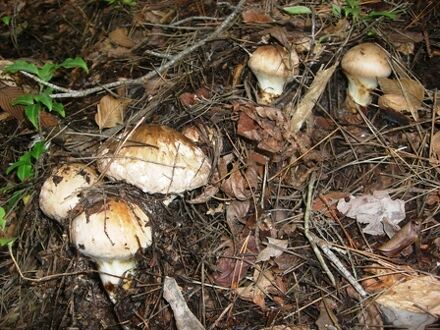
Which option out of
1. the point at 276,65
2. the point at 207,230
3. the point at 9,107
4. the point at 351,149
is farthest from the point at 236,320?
the point at 9,107

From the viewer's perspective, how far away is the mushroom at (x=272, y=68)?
2.89 metres

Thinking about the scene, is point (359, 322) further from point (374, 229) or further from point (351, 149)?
point (351, 149)

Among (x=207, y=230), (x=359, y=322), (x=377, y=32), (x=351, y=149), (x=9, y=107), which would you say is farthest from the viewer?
(x=377, y=32)

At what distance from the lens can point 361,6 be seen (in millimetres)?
3461

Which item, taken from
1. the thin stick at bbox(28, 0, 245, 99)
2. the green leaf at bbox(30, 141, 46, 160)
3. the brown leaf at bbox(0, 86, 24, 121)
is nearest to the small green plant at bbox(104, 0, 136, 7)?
the thin stick at bbox(28, 0, 245, 99)

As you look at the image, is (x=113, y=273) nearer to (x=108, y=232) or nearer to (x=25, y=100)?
(x=108, y=232)

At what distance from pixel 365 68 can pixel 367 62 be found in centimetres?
4

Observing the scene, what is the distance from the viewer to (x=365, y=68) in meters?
2.82

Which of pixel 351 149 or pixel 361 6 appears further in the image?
pixel 361 6

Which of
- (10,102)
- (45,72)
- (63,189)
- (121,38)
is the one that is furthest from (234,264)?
(121,38)

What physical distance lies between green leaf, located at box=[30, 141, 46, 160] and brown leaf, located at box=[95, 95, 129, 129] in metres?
0.38

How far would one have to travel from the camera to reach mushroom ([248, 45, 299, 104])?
2893 millimetres

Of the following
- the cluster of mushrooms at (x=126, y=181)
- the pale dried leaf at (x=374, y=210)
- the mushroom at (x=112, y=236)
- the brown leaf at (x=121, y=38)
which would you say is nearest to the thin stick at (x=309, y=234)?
the pale dried leaf at (x=374, y=210)

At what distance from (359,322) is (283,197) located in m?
0.80
